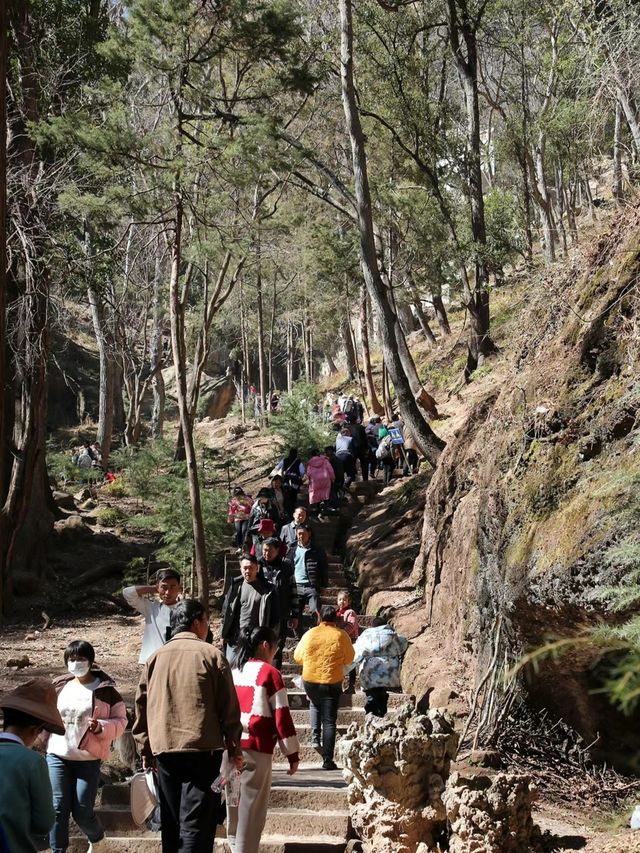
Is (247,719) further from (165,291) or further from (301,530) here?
(165,291)

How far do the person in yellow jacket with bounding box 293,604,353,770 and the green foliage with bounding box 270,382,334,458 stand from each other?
14.5 meters

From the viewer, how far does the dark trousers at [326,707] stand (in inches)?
338

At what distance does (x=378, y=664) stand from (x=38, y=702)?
5.55 meters

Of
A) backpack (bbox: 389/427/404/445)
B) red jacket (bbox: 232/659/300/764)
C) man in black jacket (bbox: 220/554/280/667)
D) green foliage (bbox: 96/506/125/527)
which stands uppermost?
backpack (bbox: 389/427/404/445)

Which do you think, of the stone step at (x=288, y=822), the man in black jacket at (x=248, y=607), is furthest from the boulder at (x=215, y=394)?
the stone step at (x=288, y=822)

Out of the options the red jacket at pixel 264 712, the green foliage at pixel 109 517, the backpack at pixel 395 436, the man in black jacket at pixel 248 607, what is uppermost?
the backpack at pixel 395 436

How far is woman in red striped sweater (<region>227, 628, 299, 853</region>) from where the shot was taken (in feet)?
19.9

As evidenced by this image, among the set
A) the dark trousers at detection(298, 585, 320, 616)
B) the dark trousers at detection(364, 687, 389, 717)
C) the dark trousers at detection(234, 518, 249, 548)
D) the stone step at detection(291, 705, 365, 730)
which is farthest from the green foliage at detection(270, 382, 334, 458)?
the dark trousers at detection(364, 687, 389, 717)

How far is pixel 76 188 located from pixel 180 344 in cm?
282

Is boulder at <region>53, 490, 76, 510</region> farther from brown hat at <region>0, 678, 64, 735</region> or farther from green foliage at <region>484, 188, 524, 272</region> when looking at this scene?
brown hat at <region>0, 678, 64, 735</region>

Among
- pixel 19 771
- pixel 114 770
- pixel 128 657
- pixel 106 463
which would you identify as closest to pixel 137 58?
pixel 128 657

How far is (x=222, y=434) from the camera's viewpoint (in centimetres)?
Answer: 4319

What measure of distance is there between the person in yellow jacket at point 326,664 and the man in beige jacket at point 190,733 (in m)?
3.09

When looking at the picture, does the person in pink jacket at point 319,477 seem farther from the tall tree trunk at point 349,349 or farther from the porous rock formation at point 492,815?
the tall tree trunk at point 349,349
